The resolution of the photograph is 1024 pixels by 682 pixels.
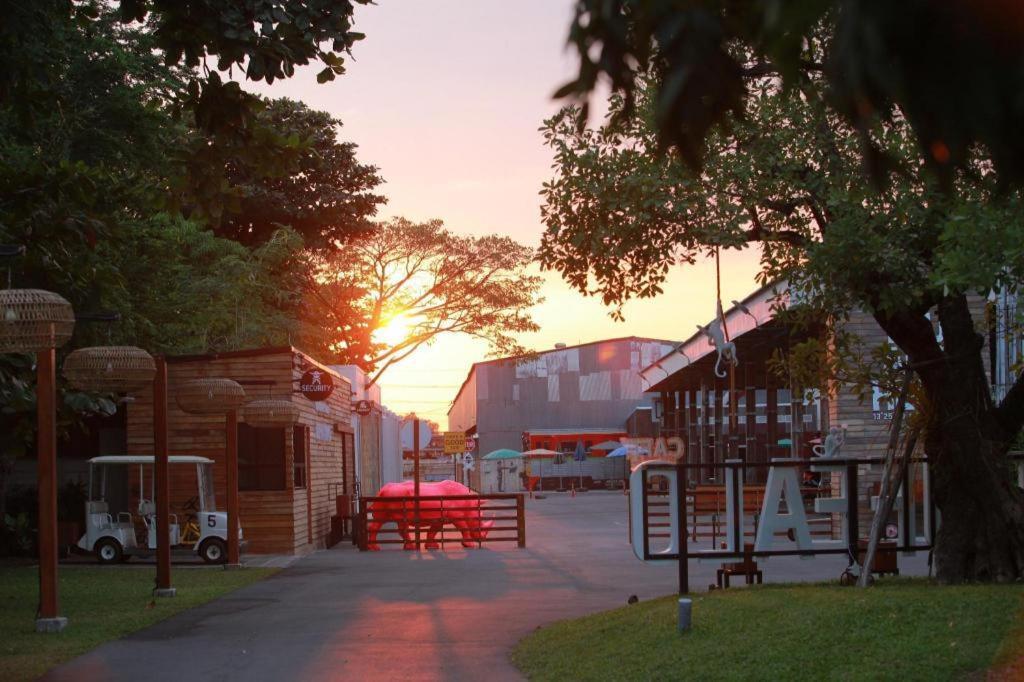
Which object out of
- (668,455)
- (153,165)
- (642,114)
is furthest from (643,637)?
(668,455)

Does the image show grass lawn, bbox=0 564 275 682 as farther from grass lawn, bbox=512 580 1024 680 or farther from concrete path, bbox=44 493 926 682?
grass lawn, bbox=512 580 1024 680

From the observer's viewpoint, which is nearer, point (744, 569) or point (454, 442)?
point (744, 569)

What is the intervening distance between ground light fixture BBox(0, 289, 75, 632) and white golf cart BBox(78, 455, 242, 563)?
8572 millimetres

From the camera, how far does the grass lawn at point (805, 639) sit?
7.89m

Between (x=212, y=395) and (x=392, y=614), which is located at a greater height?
(x=212, y=395)

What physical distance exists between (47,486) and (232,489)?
24.6ft

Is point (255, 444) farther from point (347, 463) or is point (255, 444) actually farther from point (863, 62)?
point (863, 62)

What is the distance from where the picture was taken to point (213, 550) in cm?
2091

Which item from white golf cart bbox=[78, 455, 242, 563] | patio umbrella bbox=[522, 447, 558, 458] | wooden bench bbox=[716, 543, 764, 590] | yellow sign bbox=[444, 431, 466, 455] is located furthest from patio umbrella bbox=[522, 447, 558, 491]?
wooden bench bbox=[716, 543, 764, 590]

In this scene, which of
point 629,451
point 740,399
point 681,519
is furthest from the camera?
point 629,451

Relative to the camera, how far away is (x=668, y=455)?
48.2 m

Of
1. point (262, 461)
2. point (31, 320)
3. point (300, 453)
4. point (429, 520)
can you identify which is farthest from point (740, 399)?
point (31, 320)

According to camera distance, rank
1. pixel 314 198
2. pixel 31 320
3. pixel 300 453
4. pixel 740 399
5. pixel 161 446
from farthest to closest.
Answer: pixel 740 399 → pixel 314 198 → pixel 300 453 → pixel 161 446 → pixel 31 320

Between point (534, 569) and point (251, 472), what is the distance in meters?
6.69
